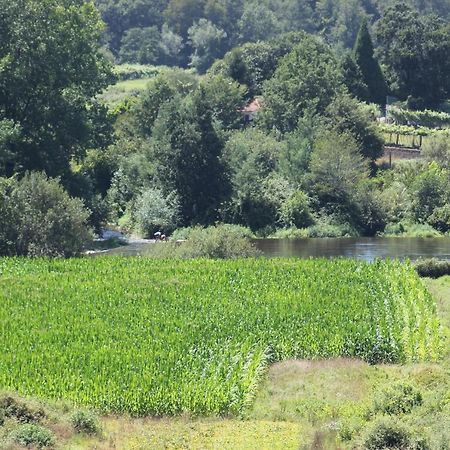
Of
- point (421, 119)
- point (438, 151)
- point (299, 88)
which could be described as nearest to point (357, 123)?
point (438, 151)

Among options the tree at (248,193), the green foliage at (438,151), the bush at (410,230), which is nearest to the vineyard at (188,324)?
the bush at (410,230)

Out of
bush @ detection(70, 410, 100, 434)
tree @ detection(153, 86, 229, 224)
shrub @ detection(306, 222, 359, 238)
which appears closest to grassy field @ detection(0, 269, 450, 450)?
bush @ detection(70, 410, 100, 434)

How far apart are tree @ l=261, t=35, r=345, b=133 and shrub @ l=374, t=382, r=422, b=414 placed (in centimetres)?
6474

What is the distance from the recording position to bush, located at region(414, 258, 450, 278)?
190 ft

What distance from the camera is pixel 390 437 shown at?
30281 millimetres

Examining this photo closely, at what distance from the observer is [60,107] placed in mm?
78875

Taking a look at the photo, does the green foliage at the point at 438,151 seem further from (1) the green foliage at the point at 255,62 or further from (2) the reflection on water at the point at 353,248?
(1) the green foliage at the point at 255,62

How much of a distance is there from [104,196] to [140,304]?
43.9 meters

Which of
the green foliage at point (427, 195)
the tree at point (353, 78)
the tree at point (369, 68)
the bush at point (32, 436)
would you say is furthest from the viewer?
the tree at point (369, 68)

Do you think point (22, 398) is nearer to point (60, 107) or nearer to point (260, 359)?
point (260, 359)

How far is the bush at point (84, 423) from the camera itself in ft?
107

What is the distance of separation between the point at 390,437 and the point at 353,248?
43.8m

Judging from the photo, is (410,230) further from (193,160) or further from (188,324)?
(188,324)

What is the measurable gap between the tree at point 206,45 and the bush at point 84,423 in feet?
461
